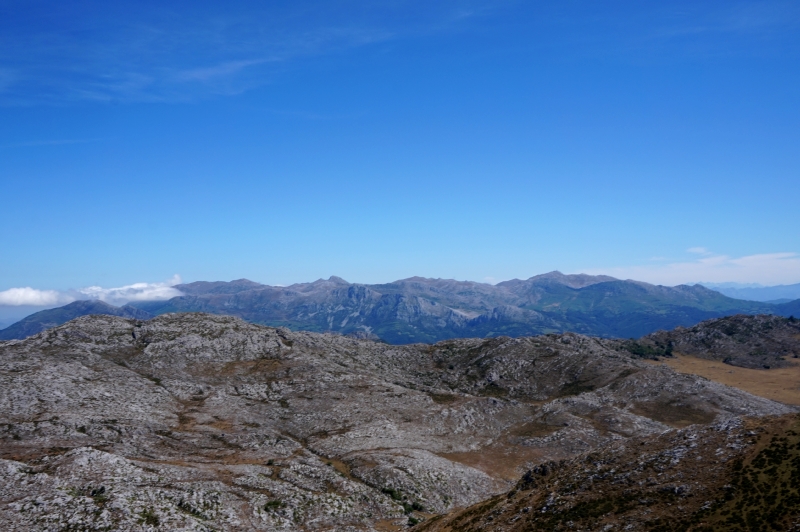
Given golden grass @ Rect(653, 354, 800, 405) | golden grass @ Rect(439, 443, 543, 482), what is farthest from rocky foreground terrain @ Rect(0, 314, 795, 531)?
golden grass @ Rect(653, 354, 800, 405)

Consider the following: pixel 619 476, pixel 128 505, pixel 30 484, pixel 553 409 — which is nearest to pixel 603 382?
pixel 553 409

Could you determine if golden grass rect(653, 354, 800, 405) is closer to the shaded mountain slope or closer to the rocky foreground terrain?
the rocky foreground terrain

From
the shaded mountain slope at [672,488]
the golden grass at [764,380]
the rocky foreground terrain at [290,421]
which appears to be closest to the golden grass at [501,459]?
the rocky foreground terrain at [290,421]

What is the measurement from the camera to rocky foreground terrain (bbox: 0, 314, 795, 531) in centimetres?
6512

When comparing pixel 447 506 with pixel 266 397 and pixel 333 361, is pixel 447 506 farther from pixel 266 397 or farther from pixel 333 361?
pixel 333 361

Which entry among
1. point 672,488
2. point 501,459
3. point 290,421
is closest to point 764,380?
point 501,459

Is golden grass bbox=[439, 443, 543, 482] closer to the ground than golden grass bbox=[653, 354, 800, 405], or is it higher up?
higher up

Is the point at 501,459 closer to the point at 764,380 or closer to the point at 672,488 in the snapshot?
the point at 672,488

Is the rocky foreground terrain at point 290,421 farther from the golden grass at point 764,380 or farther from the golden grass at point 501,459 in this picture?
the golden grass at point 764,380

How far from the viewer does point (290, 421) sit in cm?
11369

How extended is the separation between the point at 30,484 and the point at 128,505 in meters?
13.2

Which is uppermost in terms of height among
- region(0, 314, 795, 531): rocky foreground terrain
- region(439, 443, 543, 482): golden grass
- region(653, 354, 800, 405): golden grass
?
region(0, 314, 795, 531): rocky foreground terrain

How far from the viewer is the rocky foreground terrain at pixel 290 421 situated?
214ft

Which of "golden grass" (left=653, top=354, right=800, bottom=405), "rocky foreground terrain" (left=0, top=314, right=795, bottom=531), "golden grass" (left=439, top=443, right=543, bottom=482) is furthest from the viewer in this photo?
"golden grass" (left=653, top=354, right=800, bottom=405)
